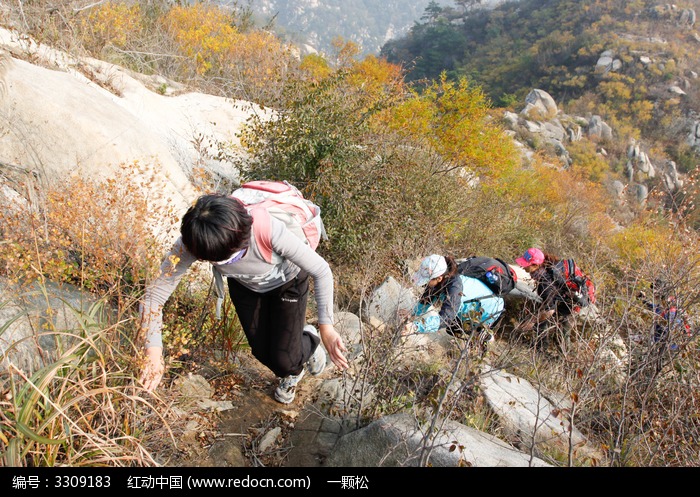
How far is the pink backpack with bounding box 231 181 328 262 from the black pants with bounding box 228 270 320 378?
0.82ft

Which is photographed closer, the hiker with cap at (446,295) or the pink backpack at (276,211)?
the pink backpack at (276,211)

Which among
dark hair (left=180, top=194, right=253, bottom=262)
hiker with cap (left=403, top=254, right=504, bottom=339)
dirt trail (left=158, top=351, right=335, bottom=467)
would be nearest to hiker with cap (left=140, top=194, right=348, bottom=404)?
dark hair (left=180, top=194, right=253, bottom=262)

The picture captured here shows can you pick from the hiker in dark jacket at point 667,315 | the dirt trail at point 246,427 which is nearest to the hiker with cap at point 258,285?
the dirt trail at point 246,427

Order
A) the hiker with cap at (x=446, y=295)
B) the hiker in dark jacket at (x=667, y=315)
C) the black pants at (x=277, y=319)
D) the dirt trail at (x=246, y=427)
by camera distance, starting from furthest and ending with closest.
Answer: the hiker with cap at (x=446, y=295)
the hiker in dark jacket at (x=667, y=315)
the black pants at (x=277, y=319)
the dirt trail at (x=246, y=427)

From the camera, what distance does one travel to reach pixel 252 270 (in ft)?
6.05

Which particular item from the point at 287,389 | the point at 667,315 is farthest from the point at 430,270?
the point at 667,315

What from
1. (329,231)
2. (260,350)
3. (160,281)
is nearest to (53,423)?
(160,281)

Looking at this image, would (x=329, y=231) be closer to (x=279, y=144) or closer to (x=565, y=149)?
(x=279, y=144)

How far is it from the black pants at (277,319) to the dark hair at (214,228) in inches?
22.2

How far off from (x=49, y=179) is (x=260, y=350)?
2.43 m

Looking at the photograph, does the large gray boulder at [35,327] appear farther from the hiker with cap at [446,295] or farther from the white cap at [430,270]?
the white cap at [430,270]

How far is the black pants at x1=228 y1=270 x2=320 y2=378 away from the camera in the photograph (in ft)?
6.81

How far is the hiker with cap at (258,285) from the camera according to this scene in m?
1.52

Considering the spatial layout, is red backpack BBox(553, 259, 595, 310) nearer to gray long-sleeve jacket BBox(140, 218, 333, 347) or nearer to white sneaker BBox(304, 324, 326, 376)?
white sneaker BBox(304, 324, 326, 376)
